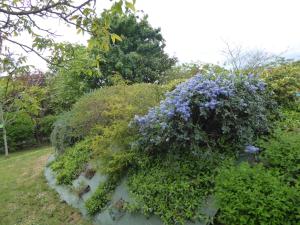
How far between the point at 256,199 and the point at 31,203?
14.4 ft

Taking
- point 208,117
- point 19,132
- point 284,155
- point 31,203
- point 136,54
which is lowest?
point 31,203

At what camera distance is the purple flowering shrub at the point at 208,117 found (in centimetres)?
343

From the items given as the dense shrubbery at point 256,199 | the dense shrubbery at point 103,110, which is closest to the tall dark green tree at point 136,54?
the dense shrubbery at point 103,110

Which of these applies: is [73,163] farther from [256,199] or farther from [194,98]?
[256,199]

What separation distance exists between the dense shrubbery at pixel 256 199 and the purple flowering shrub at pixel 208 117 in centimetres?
71

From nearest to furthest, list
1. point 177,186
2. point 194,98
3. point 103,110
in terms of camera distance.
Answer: point 177,186 → point 194,98 → point 103,110

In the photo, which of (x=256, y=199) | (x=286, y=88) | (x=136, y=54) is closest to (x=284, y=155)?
(x=256, y=199)

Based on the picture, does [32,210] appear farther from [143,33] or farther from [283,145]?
[143,33]

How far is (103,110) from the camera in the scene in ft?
20.6

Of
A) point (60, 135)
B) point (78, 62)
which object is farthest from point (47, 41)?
point (60, 135)

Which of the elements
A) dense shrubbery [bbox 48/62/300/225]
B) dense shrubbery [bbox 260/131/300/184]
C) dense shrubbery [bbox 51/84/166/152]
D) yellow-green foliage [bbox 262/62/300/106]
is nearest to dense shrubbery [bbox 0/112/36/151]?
dense shrubbery [bbox 51/84/166/152]

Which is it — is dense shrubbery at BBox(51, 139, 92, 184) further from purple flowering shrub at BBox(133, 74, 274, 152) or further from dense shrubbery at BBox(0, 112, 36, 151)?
dense shrubbery at BBox(0, 112, 36, 151)

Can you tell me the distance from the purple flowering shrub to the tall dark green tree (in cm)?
888

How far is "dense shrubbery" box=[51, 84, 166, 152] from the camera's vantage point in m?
5.10
